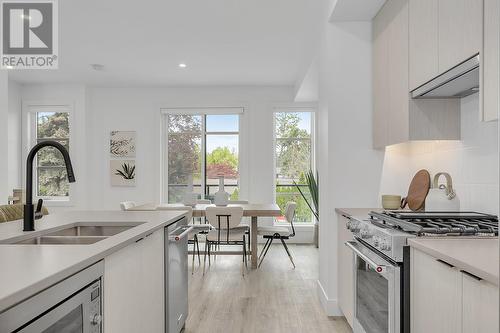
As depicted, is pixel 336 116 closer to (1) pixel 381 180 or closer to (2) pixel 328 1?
(1) pixel 381 180

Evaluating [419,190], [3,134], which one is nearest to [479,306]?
[419,190]

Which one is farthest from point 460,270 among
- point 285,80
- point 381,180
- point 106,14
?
point 285,80

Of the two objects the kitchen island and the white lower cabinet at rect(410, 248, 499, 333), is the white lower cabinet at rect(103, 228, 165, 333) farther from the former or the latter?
the white lower cabinet at rect(410, 248, 499, 333)

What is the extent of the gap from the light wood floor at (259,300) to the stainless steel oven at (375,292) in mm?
685

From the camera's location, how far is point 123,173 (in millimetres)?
6398

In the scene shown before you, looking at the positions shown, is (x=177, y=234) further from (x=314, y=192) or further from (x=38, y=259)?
(x=314, y=192)

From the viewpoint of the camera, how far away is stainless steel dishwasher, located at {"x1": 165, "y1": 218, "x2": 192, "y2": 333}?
230 cm

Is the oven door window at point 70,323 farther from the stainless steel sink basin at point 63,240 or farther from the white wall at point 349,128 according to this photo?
the white wall at point 349,128

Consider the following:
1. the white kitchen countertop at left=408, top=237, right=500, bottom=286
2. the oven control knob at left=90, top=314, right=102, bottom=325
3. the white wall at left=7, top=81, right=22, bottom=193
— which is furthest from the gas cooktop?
the white wall at left=7, top=81, right=22, bottom=193

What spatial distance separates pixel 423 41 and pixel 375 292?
1424 mm

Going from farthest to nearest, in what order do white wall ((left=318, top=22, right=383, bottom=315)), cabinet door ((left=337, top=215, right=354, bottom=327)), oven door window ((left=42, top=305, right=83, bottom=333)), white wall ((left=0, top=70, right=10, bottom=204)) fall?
white wall ((left=0, top=70, right=10, bottom=204)) → white wall ((left=318, top=22, right=383, bottom=315)) → cabinet door ((left=337, top=215, right=354, bottom=327)) → oven door window ((left=42, top=305, right=83, bottom=333))

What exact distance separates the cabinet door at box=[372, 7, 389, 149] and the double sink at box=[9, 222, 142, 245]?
1889 mm

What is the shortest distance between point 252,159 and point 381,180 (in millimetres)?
3396

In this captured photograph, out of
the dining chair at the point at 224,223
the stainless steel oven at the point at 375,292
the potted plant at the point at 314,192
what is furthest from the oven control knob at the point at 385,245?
the potted plant at the point at 314,192
